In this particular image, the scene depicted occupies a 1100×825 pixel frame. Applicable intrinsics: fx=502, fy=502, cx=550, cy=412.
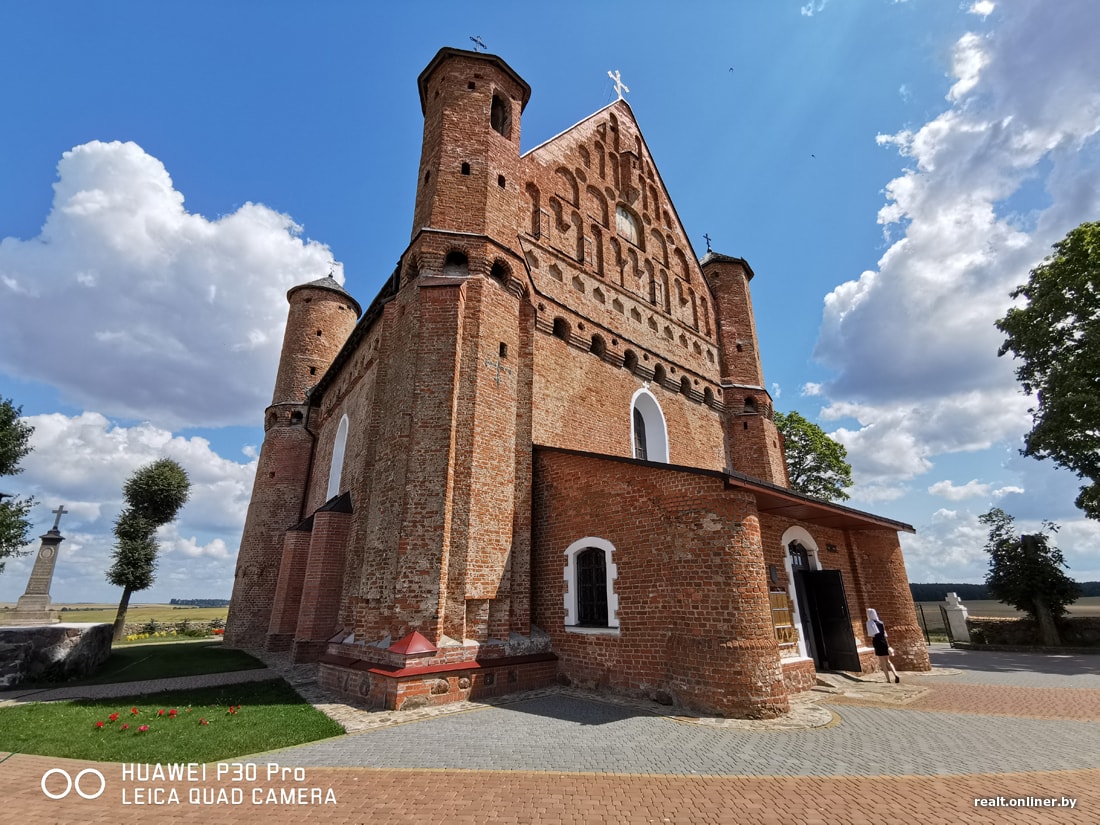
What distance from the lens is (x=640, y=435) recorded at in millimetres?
16156

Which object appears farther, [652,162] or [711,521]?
[652,162]

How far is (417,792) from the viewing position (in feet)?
15.1

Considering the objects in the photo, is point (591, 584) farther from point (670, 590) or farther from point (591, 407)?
point (591, 407)

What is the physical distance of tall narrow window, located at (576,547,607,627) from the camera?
31.9 feet

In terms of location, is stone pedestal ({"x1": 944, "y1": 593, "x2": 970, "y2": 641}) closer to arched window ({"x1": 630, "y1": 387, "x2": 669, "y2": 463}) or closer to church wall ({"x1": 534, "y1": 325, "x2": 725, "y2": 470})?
church wall ({"x1": 534, "y1": 325, "x2": 725, "y2": 470})

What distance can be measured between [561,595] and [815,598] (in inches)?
236

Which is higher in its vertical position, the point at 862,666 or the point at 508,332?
the point at 508,332

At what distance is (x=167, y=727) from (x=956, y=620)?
1036 inches

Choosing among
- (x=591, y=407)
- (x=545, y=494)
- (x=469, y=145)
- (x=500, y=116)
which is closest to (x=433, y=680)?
(x=545, y=494)

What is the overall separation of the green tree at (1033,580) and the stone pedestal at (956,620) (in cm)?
127

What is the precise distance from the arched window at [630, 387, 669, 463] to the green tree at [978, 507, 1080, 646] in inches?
613

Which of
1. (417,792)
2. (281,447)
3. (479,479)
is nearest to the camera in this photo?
(417,792)

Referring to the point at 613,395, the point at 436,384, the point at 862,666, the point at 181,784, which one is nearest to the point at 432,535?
the point at 436,384

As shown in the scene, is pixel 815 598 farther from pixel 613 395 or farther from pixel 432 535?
pixel 432 535
